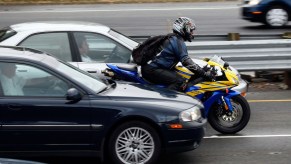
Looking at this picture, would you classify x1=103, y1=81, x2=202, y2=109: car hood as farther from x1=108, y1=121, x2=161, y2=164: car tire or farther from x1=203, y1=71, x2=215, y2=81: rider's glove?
x1=203, y1=71, x2=215, y2=81: rider's glove

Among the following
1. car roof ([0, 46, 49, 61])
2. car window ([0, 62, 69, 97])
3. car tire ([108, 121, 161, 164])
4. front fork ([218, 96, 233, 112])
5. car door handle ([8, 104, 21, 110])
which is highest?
car roof ([0, 46, 49, 61])

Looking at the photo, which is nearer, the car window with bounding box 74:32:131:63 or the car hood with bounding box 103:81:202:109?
the car hood with bounding box 103:81:202:109

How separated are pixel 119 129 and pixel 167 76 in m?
2.14

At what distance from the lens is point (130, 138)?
7.43 m

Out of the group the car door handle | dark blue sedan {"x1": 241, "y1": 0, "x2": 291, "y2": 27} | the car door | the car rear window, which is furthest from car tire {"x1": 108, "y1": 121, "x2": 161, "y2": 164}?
dark blue sedan {"x1": 241, "y1": 0, "x2": 291, "y2": 27}

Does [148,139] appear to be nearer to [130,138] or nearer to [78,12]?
[130,138]

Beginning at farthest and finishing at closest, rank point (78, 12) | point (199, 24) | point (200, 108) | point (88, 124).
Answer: point (78, 12), point (199, 24), point (200, 108), point (88, 124)

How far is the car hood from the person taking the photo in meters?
7.58

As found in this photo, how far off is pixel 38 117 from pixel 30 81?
0.42 metres

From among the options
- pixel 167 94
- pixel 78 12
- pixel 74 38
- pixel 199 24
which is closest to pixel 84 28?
pixel 74 38

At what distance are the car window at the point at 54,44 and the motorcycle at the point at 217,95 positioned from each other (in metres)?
0.94

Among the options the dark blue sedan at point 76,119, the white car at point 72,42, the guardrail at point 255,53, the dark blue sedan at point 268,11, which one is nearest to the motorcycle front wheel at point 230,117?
the white car at point 72,42

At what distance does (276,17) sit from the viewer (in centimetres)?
2064

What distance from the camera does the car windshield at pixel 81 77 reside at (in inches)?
302
